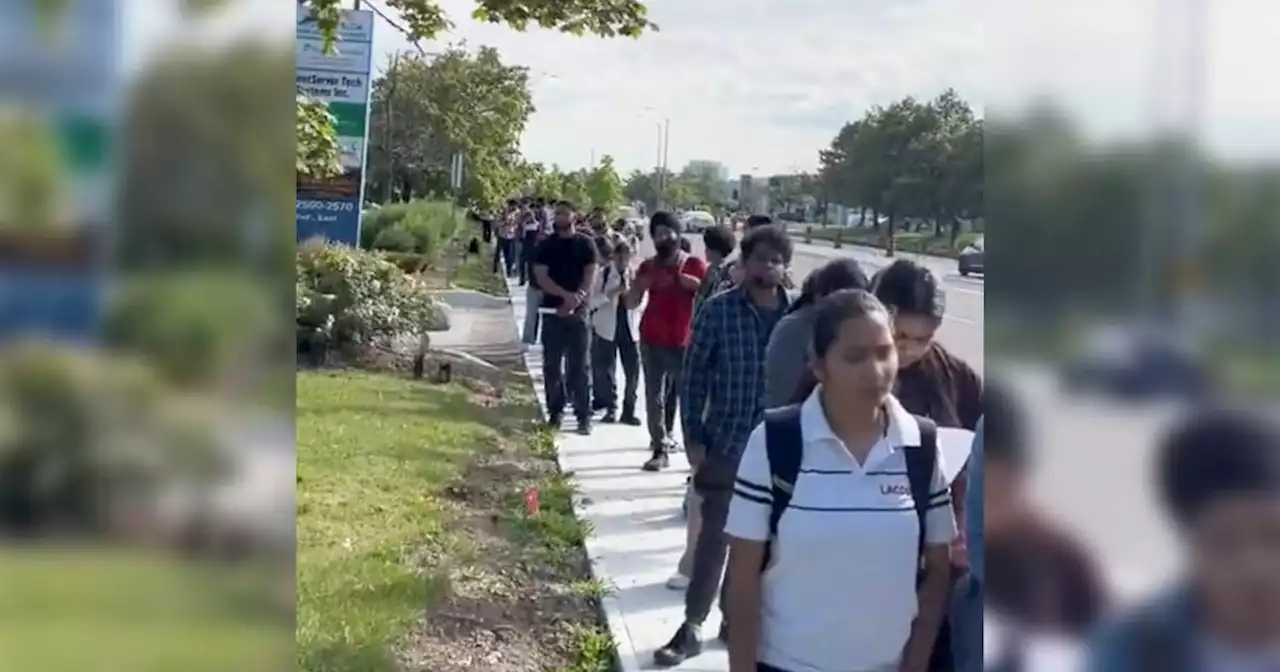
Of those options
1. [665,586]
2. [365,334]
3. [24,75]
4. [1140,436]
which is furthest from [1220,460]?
[365,334]

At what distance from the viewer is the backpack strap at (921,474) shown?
2.28m

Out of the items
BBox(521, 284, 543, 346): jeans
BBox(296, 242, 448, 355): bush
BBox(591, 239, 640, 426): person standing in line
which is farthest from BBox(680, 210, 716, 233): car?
BBox(521, 284, 543, 346): jeans

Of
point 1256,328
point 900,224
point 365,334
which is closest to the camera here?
point 1256,328

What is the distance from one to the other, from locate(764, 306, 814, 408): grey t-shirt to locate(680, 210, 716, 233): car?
1456 mm

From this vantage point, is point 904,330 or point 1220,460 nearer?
point 1220,460

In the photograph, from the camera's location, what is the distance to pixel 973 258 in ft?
6.31

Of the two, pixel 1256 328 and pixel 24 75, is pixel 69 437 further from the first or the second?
pixel 1256 328

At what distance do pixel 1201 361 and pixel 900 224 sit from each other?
988 millimetres

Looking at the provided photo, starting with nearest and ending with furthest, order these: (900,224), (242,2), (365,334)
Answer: (242,2)
(900,224)
(365,334)

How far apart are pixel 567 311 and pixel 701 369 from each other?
3763 millimetres

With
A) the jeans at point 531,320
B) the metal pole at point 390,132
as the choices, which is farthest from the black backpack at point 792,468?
the jeans at point 531,320

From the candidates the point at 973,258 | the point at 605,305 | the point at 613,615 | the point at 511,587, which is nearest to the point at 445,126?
the point at 605,305

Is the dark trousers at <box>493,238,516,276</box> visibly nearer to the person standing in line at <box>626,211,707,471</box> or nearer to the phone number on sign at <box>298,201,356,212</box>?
the person standing in line at <box>626,211,707,471</box>

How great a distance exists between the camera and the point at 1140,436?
153 cm
